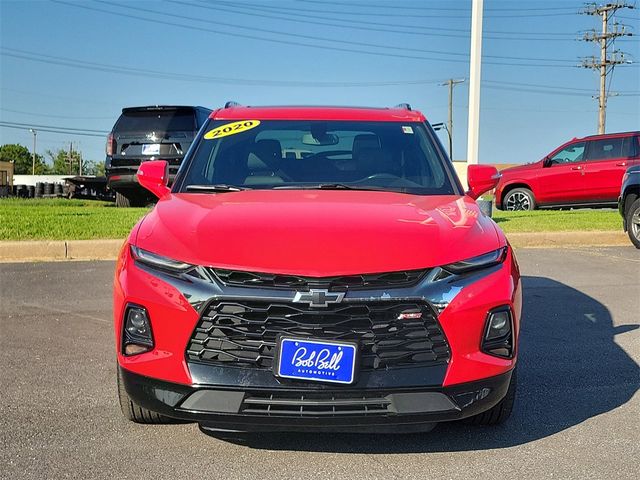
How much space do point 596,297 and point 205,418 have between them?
517 centimetres

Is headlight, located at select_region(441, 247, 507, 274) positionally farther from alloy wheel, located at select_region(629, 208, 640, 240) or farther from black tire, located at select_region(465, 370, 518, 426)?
Result: alloy wheel, located at select_region(629, 208, 640, 240)

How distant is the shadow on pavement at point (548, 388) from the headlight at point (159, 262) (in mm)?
905

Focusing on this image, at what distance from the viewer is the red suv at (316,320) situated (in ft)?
9.28

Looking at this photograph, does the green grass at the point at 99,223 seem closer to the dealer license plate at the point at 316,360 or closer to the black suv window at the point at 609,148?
the black suv window at the point at 609,148

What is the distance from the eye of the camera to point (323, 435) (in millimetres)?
3395

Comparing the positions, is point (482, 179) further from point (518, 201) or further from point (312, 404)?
point (518, 201)

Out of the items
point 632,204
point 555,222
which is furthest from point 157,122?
point 632,204

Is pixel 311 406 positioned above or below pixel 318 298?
below

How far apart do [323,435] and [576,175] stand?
14157mm

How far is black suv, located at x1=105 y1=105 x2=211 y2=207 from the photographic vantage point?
546 inches

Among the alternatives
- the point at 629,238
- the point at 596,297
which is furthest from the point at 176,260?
the point at 629,238

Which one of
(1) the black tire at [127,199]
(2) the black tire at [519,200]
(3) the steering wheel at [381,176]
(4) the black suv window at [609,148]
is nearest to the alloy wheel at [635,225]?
(4) the black suv window at [609,148]

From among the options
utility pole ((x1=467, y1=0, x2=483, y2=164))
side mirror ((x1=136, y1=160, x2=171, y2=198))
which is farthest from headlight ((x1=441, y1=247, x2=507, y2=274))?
utility pole ((x1=467, y1=0, x2=483, y2=164))

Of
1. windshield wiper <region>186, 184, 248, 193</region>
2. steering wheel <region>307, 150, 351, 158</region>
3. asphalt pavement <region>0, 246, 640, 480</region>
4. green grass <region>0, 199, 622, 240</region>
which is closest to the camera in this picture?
asphalt pavement <region>0, 246, 640, 480</region>
